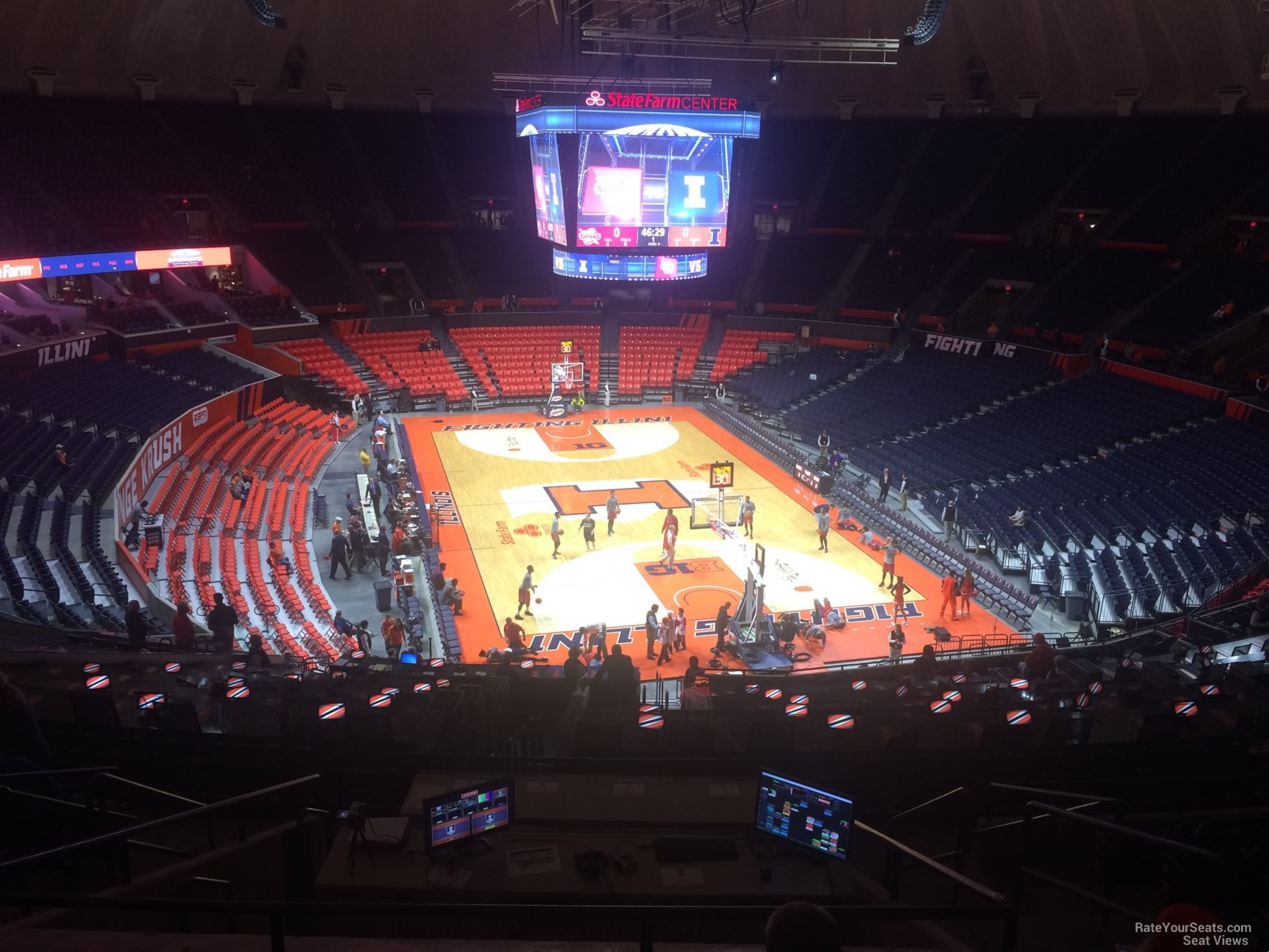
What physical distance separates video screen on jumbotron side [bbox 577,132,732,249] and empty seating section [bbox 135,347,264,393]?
12316mm

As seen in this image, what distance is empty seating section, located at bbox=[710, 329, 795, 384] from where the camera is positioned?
142ft

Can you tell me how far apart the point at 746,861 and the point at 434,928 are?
6.94ft

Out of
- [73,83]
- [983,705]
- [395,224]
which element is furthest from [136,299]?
[983,705]

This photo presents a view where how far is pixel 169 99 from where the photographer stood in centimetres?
4197

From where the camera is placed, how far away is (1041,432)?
1156 inches

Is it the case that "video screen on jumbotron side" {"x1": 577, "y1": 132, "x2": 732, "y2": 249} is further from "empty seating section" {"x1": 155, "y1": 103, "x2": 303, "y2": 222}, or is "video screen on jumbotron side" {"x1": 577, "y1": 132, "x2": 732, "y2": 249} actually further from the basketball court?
"empty seating section" {"x1": 155, "y1": 103, "x2": 303, "y2": 222}

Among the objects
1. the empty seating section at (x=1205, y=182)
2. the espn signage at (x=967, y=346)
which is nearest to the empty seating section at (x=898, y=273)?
the espn signage at (x=967, y=346)

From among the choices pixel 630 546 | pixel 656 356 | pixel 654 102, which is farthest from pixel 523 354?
pixel 630 546

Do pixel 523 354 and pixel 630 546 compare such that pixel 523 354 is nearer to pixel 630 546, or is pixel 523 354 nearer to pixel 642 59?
pixel 642 59

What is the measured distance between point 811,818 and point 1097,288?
3441 cm

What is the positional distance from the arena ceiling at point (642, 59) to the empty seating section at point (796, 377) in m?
12.9

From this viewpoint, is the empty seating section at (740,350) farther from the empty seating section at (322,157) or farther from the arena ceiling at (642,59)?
the empty seating section at (322,157)

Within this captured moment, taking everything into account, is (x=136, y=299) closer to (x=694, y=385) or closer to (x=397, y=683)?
(x=694, y=385)

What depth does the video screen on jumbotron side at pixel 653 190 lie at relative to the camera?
1228 inches
